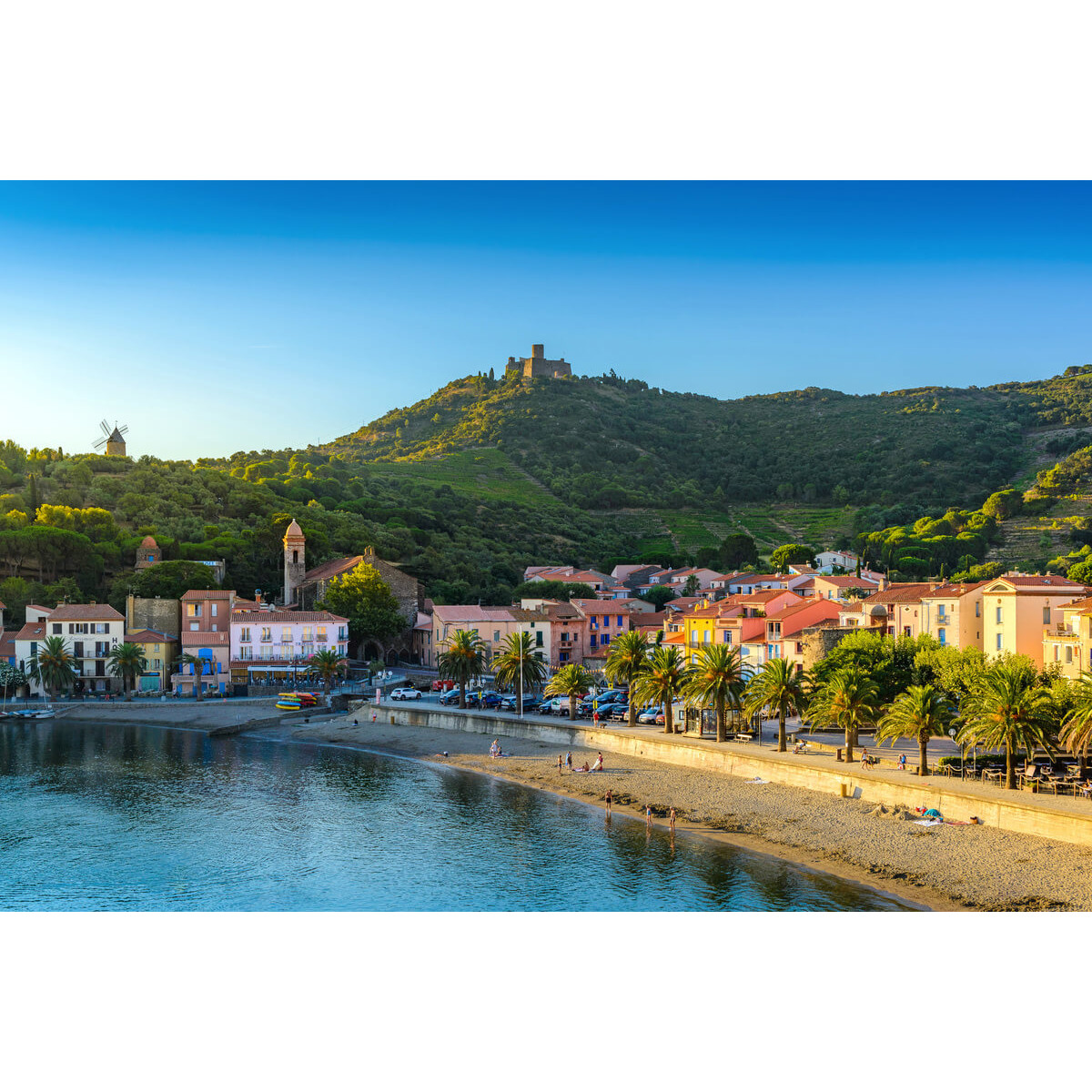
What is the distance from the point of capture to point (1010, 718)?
28203mm

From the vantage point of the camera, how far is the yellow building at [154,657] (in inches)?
2461

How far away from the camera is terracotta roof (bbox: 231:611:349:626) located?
63.1m

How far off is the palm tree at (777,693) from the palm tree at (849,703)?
1193 mm

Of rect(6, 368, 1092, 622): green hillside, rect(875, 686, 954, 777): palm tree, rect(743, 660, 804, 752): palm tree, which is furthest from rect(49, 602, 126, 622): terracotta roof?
rect(875, 686, 954, 777): palm tree

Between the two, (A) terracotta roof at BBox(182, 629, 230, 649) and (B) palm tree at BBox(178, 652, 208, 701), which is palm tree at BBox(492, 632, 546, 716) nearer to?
(B) palm tree at BBox(178, 652, 208, 701)

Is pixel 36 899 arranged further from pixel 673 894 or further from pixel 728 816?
pixel 728 816

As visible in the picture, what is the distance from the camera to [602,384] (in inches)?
7185

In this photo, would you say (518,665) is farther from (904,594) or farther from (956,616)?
(956,616)

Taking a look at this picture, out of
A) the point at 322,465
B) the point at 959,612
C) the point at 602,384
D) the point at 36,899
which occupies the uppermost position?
the point at 602,384

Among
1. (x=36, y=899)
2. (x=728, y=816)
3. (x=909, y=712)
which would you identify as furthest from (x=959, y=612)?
(x=36, y=899)

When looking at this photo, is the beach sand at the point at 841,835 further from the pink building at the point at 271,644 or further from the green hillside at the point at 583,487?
the green hillside at the point at 583,487

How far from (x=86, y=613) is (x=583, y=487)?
7455 cm

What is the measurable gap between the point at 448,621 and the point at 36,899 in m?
42.0

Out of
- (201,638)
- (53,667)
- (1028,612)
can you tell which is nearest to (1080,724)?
(1028,612)
